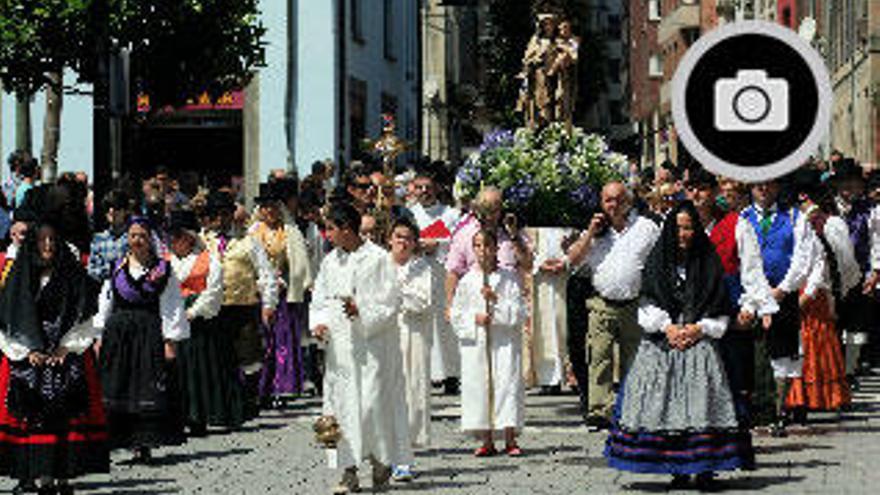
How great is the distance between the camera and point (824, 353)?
18.0 metres

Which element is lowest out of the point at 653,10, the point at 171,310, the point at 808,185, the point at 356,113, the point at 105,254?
the point at 171,310

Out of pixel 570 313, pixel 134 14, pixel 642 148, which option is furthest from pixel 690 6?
pixel 570 313

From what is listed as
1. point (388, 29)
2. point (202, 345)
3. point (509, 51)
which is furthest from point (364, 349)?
point (509, 51)

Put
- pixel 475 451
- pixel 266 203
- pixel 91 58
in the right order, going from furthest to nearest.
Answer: pixel 91 58 < pixel 266 203 < pixel 475 451

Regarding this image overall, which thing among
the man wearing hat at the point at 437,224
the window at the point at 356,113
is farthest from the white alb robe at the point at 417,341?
the window at the point at 356,113

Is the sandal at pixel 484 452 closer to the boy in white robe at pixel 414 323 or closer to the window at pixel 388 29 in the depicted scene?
the boy in white robe at pixel 414 323

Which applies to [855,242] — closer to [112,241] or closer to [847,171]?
[847,171]

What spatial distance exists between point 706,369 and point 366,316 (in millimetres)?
2088

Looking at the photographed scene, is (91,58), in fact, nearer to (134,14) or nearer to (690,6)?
(134,14)

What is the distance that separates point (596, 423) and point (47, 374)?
17.2 ft

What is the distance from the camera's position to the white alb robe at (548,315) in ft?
65.8

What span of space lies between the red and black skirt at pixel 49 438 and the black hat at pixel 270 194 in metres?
7.19
